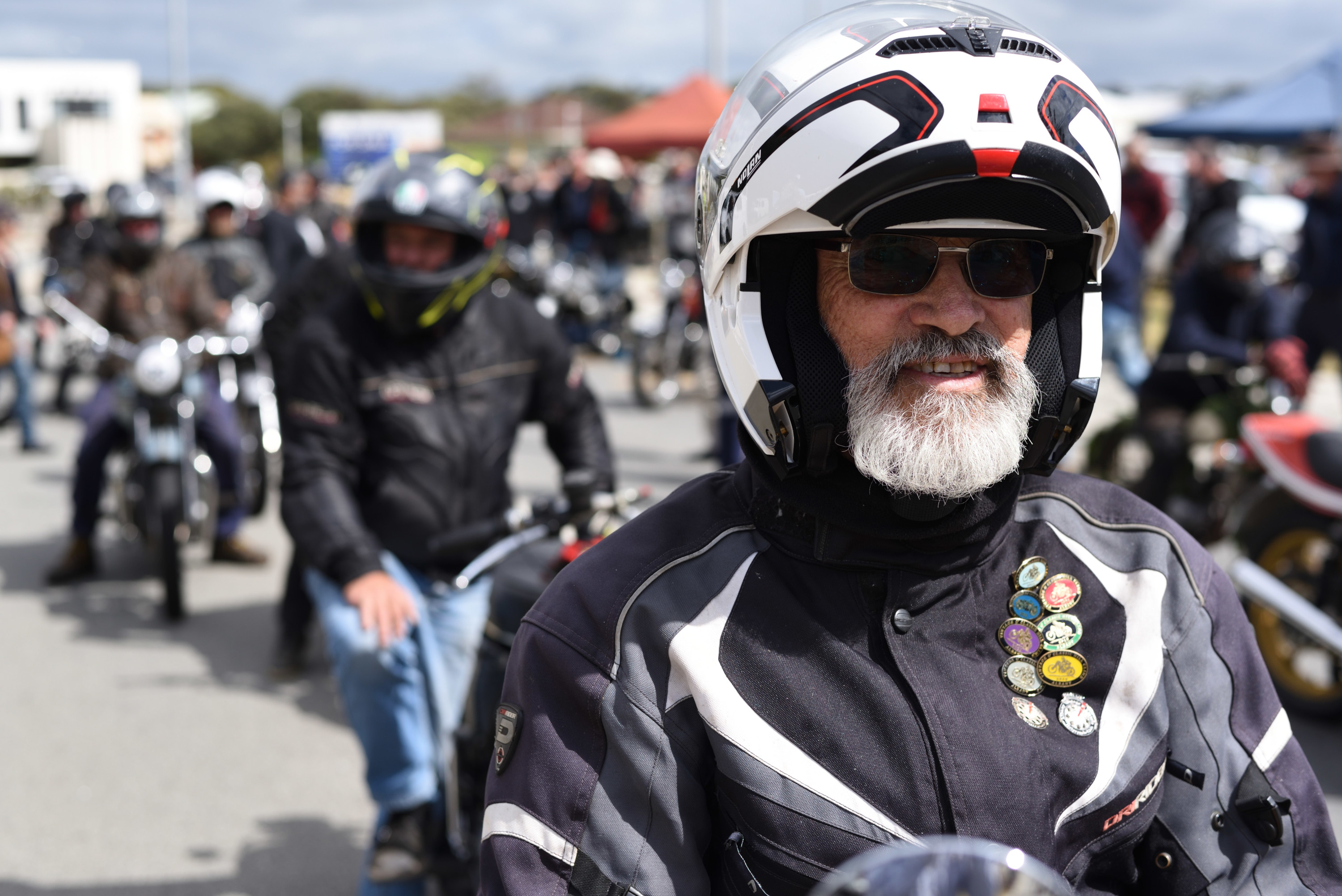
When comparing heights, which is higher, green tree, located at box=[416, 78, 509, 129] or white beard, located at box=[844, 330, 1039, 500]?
green tree, located at box=[416, 78, 509, 129]

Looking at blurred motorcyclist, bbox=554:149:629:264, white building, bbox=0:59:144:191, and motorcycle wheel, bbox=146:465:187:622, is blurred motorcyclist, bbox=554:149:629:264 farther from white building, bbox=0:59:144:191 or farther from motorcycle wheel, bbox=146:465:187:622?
white building, bbox=0:59:144:191

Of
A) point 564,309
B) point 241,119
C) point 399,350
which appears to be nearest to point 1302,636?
point 399,350

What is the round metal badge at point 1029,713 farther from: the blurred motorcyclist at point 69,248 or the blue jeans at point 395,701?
the blurred motorcyclist at point 69,248

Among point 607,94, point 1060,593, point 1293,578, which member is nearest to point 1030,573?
point 1060,593

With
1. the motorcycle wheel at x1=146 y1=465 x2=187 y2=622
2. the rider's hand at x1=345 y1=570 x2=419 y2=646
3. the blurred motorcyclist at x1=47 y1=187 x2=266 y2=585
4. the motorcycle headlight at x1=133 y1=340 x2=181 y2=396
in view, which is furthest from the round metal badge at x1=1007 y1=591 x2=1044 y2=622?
the blurred motorcyclist at x1=47 y1=187 x2=266 y2=585

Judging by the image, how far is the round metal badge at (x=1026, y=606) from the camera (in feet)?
5.38

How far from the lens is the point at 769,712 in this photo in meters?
1.53

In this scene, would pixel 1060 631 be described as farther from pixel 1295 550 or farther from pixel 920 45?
pixel 1295 550

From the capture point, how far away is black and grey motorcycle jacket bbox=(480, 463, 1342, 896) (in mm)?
1501

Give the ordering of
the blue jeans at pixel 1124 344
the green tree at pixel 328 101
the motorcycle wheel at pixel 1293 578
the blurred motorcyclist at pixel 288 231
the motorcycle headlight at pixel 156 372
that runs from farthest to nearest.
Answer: the green tree at pixel 328 101
the blurred motorcyclist at pixel 288 231
the blue jeans at pixel 1124 344
the motorcycle headlight at pixel 156 372
the motorcycle wheel at pixel 1293 578

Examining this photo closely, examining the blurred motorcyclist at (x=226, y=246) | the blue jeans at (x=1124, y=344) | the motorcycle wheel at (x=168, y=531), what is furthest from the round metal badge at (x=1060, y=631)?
the blue jeans at (x=1124, y=344)

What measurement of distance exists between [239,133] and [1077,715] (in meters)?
76.9

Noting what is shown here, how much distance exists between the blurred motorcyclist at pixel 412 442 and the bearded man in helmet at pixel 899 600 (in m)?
1.61

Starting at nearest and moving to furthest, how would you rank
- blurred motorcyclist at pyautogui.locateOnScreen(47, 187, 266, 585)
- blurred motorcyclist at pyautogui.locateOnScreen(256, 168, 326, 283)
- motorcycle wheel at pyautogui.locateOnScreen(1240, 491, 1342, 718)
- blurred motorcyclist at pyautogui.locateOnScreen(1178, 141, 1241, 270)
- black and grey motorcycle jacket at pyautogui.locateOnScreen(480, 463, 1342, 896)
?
black and grey motorcycle jacket at pyautogui.locateOnScreen(480, 463, 1342, 896), motorcycle wheel at pyautogui.locateOnScreen(1240, 491, 1342, 718), blurred motorcyclist at pyautogui.locateOnScreen(47, 187, 266, 585), blurred motorcyclist at pyautogui.locateOnScreen(256, 168, 326, 283), blurred motorcyclist at pyautogui.locateOnScreen(1178, 141, 1241, 270)
